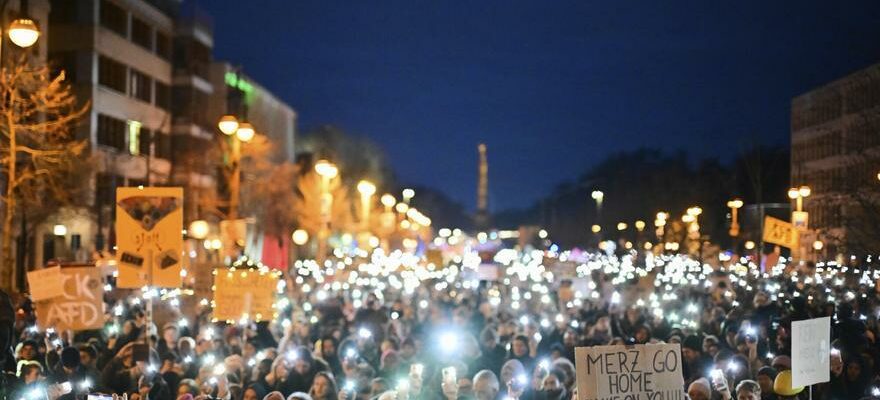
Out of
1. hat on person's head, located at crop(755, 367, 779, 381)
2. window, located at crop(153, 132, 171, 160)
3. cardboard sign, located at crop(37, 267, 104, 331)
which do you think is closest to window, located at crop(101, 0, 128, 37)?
window, located at crop(153, 132, 171, 160)

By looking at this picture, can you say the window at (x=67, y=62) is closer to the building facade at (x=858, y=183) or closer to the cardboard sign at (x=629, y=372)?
the building facade at (x=858, y=183)

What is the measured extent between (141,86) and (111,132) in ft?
15.9

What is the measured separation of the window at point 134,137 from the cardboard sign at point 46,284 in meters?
42.4

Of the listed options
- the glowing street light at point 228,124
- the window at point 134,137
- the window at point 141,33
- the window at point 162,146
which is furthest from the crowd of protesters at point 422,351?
the window at point 162,146

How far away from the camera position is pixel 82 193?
42.9 m

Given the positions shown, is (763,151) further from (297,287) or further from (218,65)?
(297,287)

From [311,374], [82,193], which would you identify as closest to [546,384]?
[311,374]

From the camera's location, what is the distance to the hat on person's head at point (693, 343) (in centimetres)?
1541

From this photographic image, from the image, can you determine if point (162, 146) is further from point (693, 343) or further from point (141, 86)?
point (693, 343)

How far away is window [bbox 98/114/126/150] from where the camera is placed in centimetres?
5344

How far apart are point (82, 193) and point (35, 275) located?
28315mm

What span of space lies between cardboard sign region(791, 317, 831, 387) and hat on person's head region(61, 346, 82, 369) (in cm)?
728

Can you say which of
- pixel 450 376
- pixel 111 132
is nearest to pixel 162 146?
pixel 111 132

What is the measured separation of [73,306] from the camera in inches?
612
